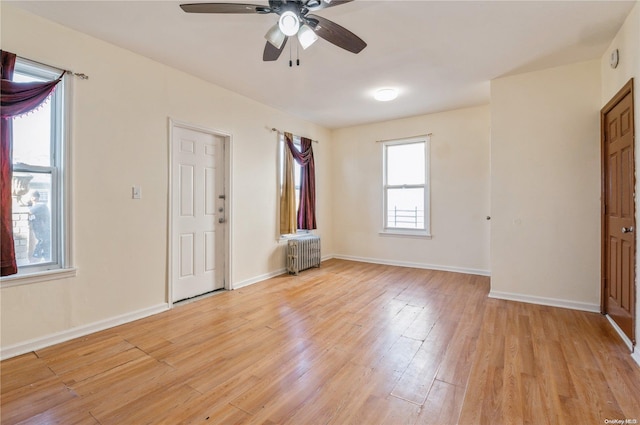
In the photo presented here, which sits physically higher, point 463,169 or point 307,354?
point 463,169

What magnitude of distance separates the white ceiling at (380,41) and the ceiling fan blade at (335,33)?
0.91 feet

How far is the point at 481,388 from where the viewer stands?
6.16 feet

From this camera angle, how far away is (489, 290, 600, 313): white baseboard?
3222 mm

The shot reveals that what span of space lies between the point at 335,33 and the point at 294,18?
1.19 feet

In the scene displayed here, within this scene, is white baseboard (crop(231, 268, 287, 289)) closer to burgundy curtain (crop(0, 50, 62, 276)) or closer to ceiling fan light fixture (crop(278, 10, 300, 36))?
burgundy curtain (crop(0, 50, 62, 276))

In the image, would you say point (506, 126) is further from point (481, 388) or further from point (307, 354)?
point (307, 354)

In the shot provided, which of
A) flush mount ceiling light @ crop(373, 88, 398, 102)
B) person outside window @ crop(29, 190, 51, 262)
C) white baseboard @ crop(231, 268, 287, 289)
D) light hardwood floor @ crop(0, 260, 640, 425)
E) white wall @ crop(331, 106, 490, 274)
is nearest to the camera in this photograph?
light hardwood floor @ crop(0, 260, 640, 425)

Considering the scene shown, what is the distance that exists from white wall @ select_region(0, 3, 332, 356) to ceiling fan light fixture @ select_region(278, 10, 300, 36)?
1.91 meters

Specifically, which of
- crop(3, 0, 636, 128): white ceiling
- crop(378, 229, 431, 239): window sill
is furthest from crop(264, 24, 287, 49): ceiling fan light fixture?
crop(378, 229, 431, 239): window sill

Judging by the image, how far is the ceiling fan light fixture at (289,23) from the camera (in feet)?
6.39

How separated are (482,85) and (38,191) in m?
4.93

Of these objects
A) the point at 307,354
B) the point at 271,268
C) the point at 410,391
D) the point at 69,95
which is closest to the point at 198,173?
the point at 69,95

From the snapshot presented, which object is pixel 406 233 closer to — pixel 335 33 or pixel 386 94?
pixel 386 94

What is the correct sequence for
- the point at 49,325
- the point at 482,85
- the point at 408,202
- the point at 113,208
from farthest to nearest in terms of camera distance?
the point at 408,202
the point at 482,85
the point at 113,208
the point at 49,325
